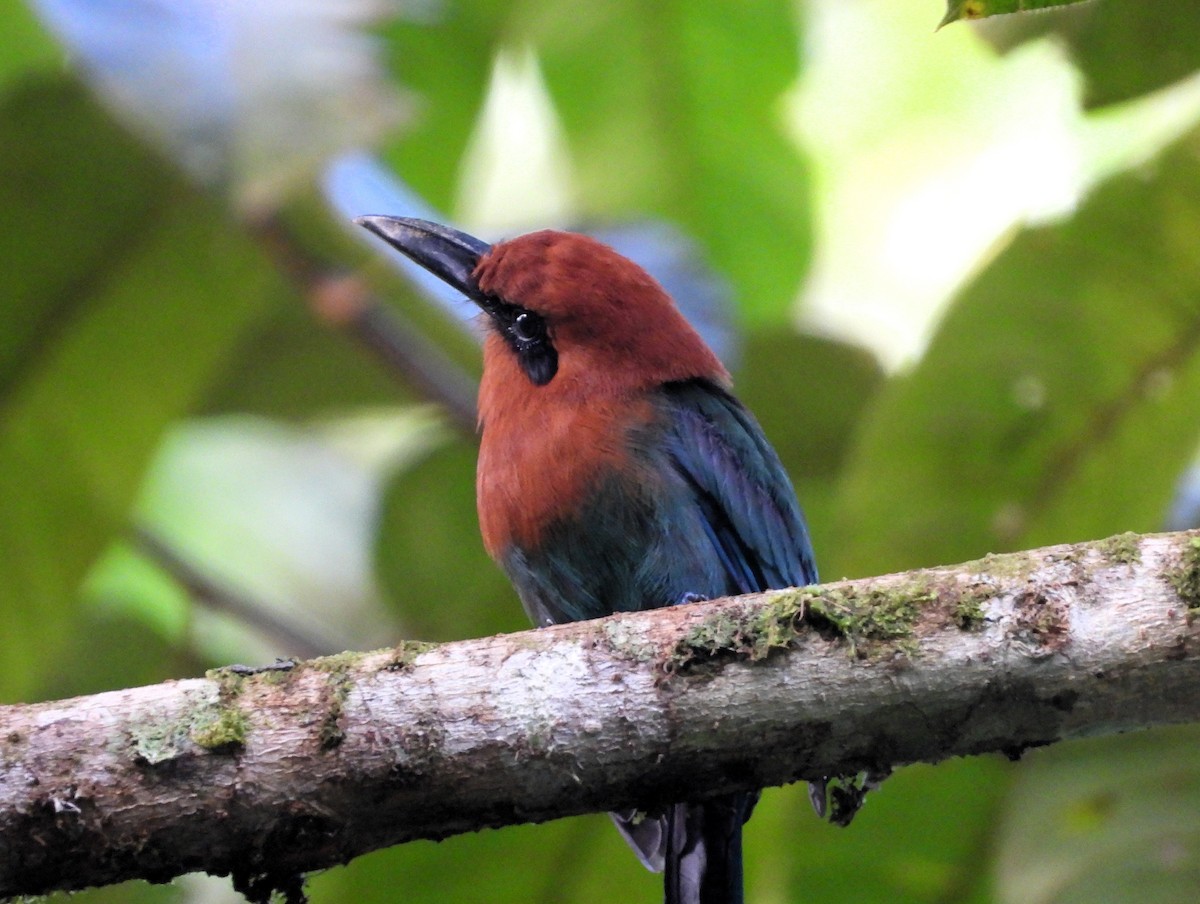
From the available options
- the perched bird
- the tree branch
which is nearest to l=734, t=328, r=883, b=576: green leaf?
the perched bird

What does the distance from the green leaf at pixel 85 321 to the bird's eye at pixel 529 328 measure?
107 cm

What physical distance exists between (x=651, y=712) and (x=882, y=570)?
1.55 m

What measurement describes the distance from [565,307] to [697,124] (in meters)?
1.56

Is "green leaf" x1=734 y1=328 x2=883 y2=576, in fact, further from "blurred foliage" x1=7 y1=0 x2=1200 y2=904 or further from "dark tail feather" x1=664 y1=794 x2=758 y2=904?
"dark tail feather" x1=664 y1=794 x2=758 y2=904

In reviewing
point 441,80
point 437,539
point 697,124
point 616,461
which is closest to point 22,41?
point 441,80

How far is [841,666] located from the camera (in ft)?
6.75

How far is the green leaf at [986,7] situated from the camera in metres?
2.06

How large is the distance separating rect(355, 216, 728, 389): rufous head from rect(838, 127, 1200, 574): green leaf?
0.51 m

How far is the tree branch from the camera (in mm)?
2004

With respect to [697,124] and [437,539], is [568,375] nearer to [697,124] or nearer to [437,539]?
[437,539]

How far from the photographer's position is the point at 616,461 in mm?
3014

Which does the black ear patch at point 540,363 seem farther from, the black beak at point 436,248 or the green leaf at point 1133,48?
the green leaf at point 1133,48

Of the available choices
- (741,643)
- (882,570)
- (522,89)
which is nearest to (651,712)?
(741,643)

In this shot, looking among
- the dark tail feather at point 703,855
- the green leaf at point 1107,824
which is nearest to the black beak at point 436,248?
the dark tail feather at point 703,855
